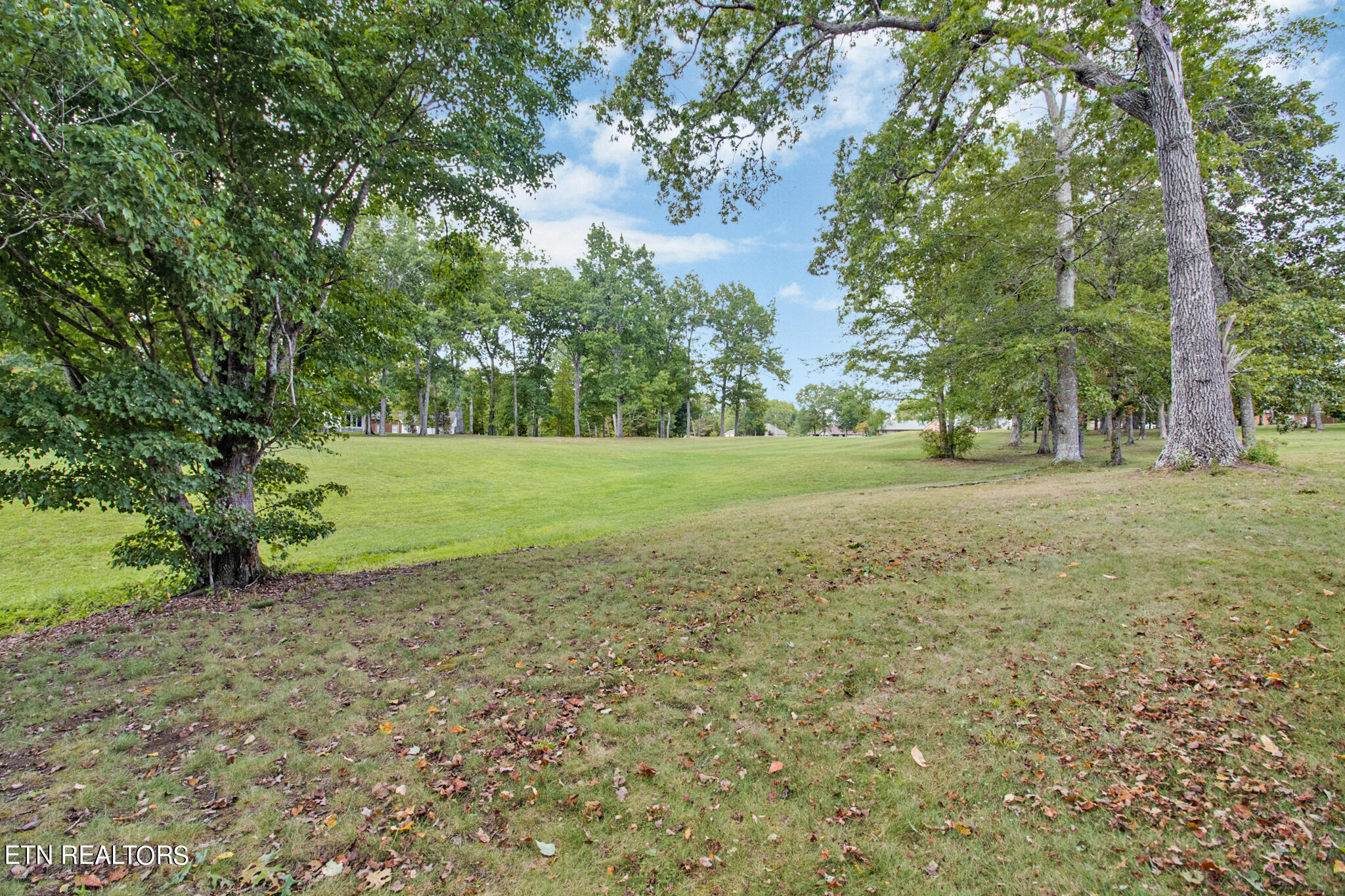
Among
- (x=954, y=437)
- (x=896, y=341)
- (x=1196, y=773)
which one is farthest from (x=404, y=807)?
(x=954, y=437)

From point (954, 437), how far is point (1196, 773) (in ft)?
81.9

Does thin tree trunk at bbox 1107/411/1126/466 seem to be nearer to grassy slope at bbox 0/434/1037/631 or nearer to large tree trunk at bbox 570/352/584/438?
grassy slope at bbox 0/434/1037/631

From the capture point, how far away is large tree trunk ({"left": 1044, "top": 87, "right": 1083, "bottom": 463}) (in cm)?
1644

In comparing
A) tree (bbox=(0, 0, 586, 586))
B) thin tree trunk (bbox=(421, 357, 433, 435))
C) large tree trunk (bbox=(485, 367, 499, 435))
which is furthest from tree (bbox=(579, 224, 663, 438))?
tree (bbox=(0, 0, 586, 586))

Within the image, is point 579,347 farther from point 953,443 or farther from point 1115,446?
point 1115,446

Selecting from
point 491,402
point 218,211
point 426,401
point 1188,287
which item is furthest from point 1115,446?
point 491,402

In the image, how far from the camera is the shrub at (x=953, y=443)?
2502 cm

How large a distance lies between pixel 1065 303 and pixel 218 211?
70.3 feet

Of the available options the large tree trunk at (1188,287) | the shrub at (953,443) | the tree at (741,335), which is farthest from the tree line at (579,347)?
the large tree trunk at (1188,287)

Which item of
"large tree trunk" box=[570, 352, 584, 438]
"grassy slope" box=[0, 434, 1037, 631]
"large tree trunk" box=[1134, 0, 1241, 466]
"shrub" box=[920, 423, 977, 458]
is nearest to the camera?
"large tree trunk" box=[1134, 0, 1241, 466]

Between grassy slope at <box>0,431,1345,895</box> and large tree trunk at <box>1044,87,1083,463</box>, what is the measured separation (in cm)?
1244

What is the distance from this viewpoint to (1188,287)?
340 inches

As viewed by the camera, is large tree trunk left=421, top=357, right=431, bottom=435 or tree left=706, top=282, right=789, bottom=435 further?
tree left=706, top=282, right=789, bottom=435

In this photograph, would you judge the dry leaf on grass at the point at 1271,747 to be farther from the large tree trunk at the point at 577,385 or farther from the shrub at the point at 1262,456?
the large tree trunk at the point at 577,385
